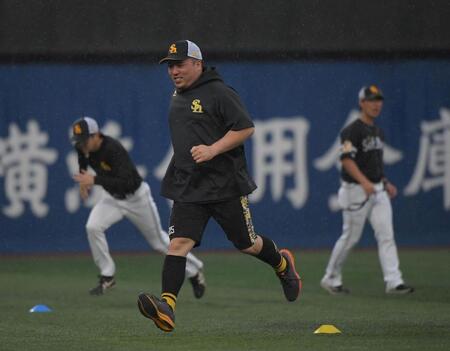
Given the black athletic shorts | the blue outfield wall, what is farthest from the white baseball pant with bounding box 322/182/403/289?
the blue outfield wall

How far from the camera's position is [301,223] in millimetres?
21391

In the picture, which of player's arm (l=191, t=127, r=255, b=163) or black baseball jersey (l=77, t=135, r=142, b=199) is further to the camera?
black baseball jersey (l=77, t=135, r=142, b=199)

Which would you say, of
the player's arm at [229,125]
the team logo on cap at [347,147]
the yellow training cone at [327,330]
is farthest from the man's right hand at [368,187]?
the player's arm at [229,125]

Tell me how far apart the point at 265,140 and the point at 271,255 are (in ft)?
34.0

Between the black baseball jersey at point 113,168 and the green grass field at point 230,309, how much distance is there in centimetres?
130

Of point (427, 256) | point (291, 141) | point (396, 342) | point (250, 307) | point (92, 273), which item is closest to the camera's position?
point (396, 342)

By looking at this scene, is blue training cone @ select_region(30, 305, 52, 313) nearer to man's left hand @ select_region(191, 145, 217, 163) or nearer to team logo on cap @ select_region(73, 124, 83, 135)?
team logo on cap @ select_region(73, 124, 83, 135)

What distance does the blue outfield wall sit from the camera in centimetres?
2073

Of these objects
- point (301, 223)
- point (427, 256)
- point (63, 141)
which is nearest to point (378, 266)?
point (427, 256)

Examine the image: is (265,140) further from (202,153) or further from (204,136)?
(202,153)

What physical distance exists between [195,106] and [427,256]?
10.4m

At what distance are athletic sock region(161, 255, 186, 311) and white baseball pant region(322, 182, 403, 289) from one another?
16.3ft

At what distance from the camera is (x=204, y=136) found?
401 inches

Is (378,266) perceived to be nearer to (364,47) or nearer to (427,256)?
(427,256)
